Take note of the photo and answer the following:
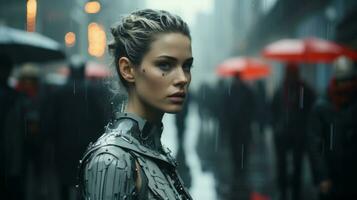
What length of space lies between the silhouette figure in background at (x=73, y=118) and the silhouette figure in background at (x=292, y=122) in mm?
3082

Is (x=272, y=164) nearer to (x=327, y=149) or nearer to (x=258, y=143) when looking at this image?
(x=258, y=143)

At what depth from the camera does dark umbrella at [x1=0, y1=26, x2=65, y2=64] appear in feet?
30.2

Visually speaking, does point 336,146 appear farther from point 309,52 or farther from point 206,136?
point 206,136

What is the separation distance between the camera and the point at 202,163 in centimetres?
→ 1295

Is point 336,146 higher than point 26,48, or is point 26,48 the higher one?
point 26,48

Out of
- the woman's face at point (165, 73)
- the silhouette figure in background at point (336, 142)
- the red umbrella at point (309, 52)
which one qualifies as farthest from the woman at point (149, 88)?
the red umbrella at point (309, 52)

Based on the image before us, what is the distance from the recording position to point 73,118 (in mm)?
6672

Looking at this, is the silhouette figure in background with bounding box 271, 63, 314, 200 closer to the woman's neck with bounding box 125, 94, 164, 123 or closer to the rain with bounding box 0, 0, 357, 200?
the rain with bounding box 0, 0, 357, 200

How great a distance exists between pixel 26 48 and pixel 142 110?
8054 millimetres

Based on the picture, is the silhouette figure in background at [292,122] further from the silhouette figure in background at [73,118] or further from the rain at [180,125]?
the silhouette figure in background at [73,118]

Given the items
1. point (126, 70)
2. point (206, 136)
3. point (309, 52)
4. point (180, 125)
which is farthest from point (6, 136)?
point (206, 136)

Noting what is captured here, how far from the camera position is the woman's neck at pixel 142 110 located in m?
1.87

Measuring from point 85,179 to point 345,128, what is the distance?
13.5 feet

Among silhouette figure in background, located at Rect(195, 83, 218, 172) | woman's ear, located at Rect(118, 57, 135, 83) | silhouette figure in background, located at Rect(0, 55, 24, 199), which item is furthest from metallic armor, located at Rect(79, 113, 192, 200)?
silhouette figure in background, located at Rect(195, 83, 218, 172)
